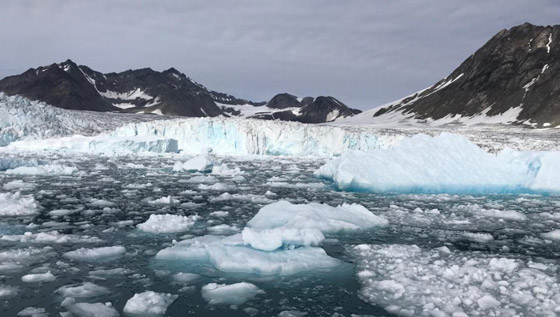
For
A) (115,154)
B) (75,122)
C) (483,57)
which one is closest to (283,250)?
(115,154)

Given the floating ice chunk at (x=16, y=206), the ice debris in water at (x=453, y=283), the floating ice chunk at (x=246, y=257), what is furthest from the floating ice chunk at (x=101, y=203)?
the ice debris in water at (x=453, y=283)

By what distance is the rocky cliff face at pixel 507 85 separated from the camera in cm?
9662

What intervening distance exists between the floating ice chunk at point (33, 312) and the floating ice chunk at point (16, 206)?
6.44 meters

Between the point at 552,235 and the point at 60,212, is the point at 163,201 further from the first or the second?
the point at 552,235

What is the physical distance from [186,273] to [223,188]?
10.3 metres

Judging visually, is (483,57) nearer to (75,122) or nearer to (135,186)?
(75,122)

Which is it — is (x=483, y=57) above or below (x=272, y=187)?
above

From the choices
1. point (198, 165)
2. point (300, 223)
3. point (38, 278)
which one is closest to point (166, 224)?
point (300, 223)

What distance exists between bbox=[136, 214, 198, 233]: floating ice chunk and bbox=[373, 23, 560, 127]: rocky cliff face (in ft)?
306

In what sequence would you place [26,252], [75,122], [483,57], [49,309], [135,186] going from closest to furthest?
[49,309], [26,252], [135,186], [75,122], [483,57]

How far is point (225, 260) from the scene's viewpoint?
23.2ft

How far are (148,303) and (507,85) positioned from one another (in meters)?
123

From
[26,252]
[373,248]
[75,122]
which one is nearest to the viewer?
[26,252]

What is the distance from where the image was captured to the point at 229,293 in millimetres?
5938
